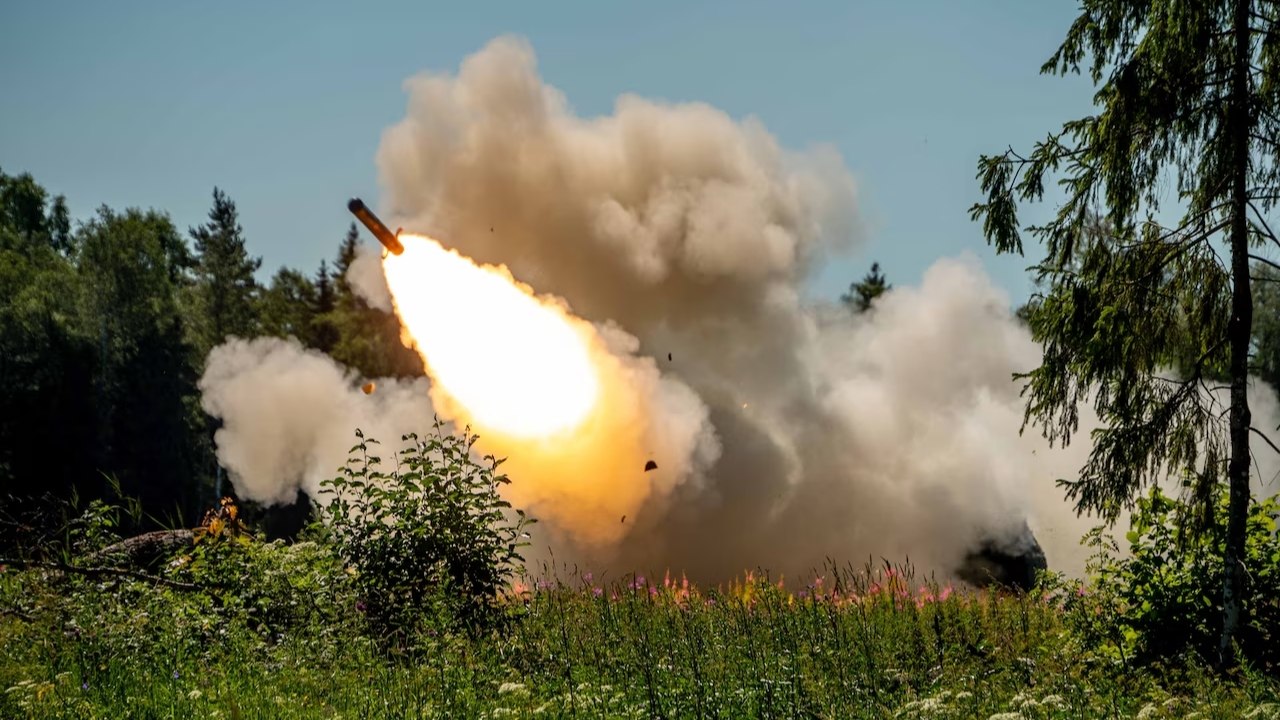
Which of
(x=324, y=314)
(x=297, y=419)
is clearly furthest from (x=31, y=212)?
(x=297, y=419)

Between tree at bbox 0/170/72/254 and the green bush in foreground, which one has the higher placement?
tree at bbox 0/170/72/254

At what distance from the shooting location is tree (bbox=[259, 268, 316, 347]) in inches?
2058

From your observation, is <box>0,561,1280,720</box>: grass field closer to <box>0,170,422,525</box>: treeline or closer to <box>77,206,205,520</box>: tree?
<box>0,170,422,525</box>: treeline

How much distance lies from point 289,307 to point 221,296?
11.7ft

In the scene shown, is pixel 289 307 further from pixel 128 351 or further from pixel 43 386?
pixel 43 386

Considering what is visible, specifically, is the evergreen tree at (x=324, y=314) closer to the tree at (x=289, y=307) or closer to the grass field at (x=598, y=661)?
the tree at (x=289, y=307)

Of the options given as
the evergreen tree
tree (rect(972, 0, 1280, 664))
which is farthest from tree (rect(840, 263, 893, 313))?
tree (rect(972, 0, 1280, 664))

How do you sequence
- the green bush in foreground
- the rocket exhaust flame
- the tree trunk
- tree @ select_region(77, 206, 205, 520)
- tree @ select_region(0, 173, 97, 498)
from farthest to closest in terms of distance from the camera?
1. tree @ select_region(77, 206, 205, 520)
2. tree @ select_region(0, 173, 97, 498)
3. the rocket exhaust flame
4. the tree trunk
5. the green bush in foreground

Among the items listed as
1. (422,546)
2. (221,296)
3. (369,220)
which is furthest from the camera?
(221,296)

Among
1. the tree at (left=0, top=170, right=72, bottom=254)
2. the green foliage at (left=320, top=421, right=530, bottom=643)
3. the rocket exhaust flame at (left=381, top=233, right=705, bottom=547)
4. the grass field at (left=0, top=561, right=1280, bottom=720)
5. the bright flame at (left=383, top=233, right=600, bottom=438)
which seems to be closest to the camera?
the grass field at (left=0, top=561, right=1280, bottom=720)

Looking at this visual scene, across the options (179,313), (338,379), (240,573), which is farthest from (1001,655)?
(179,313)

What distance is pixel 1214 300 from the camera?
9.87 meters

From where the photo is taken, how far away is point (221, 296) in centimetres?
5556

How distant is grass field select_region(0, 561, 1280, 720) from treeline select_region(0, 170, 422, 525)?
22.7m
